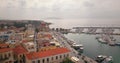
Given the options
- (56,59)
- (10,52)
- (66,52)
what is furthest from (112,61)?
(10,52)

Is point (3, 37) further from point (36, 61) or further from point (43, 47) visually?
point (36, 61)

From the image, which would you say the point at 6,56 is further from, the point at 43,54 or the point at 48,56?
the point at 48,56

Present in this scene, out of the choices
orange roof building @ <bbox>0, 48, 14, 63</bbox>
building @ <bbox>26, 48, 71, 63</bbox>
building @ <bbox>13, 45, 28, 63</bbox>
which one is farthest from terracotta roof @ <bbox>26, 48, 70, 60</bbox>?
orange roof building @ <bbox>0, 48, 14, 63</bbox>

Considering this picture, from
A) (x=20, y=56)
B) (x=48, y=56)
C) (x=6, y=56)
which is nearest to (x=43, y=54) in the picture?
(x=48, y=56)

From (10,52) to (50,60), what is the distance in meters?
3.36

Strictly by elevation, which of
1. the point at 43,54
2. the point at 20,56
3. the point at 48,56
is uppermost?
the point at 43,54

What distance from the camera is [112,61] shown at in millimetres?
16344

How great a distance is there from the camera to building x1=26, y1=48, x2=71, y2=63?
11839 millimetres

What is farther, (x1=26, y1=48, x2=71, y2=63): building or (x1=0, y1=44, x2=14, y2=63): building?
(x1=26, y1=48, x2=71, y2=63): building

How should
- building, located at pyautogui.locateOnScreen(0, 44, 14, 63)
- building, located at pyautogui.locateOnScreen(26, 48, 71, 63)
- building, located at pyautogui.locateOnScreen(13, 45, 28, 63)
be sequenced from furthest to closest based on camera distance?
building, located at pyautogui.locateOnScreen(13, 45, 28, 63) < building, located at pyautogui.locateOnScreen(26, 48, 71, 63) < building, located at pyautogui.locateOnScreen(0, 44, 14, 63)

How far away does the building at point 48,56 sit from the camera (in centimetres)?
1184

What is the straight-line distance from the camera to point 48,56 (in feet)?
40.8

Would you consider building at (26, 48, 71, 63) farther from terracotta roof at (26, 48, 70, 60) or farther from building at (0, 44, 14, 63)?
building at (0, 44, 14, 63)

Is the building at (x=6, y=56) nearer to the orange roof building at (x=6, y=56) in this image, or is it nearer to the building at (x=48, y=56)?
the orange roof building at (x=6, y=56)
